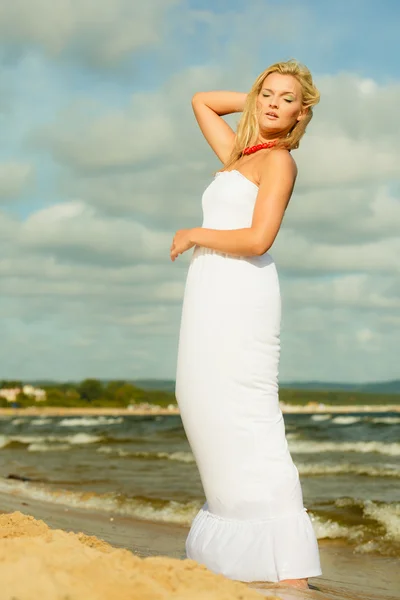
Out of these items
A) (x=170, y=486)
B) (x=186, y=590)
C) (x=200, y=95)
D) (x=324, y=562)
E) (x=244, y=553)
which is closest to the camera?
(x=186, y=590)

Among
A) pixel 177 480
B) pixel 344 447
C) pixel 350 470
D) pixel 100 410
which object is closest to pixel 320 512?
pixel 177 480

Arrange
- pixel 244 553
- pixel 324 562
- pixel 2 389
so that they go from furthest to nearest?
pixel 2 389
pixel 324 562
pixel 244 553

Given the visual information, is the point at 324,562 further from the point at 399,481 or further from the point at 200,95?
the point at 399,481

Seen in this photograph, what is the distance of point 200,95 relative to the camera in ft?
13.0

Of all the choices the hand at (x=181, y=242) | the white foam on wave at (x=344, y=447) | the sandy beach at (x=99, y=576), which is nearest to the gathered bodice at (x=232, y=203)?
the hand at (x=181, y=242)

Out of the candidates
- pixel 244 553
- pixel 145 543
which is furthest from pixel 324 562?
pixel 244 553

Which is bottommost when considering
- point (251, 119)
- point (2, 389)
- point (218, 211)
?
point (2, 389)

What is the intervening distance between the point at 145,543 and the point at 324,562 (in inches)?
68.3

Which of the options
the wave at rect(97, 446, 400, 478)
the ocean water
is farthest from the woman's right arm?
the wave at rect(97, 446, 400, 478)

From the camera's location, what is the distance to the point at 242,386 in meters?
3.27

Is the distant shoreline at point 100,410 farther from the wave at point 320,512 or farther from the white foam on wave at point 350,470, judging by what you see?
the wave at point 320,512

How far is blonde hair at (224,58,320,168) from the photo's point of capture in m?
3.51

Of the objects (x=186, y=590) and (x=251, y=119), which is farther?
(x=251, y=119)

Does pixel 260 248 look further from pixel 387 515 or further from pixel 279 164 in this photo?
pixel 387 515
